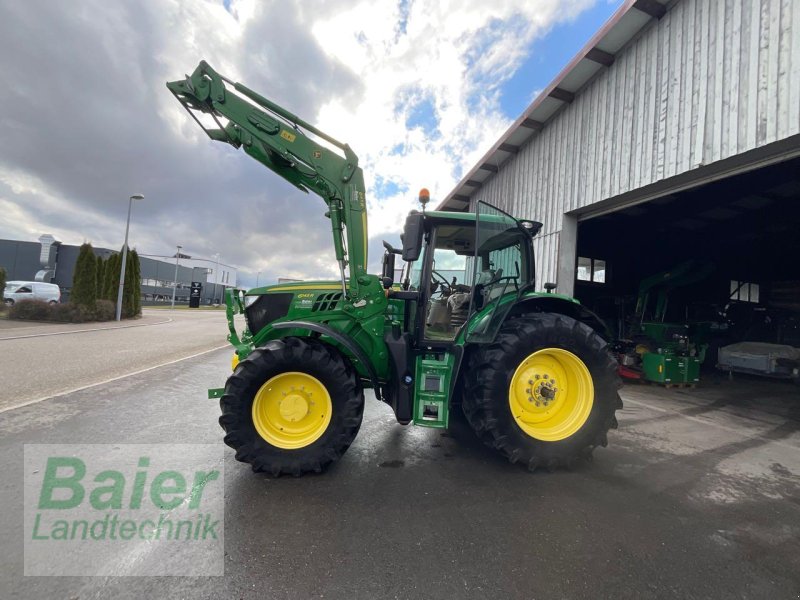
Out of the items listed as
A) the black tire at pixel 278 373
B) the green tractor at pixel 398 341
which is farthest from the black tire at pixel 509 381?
the black tire at pixel 278 373

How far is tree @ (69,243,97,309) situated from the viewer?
16734 mm

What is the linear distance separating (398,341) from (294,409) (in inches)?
41.5

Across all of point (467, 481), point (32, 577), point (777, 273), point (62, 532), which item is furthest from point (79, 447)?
point (777, 273)

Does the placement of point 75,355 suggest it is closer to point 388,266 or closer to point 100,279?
point 388,266

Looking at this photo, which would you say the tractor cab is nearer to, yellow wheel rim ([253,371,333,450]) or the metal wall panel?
yellow wheel rim ([253,371,333,450])

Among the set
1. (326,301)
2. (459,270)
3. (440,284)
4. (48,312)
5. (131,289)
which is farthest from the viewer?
(131,289)

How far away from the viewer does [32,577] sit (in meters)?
1.79

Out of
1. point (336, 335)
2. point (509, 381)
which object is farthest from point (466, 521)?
point (336, 335)

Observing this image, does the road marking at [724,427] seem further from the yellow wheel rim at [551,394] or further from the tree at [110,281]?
the tree at [110,281]

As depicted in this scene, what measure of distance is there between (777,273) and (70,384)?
21.6 metres

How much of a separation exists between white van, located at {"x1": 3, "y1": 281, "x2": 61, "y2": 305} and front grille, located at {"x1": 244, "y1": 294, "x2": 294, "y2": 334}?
77.9 ft

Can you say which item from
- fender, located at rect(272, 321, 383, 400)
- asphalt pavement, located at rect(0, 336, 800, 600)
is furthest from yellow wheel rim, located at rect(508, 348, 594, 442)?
fender, located at rect(272, 321, 383, 400)

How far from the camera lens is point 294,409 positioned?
3.02 meters

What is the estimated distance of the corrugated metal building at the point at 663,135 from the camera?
434 cm
